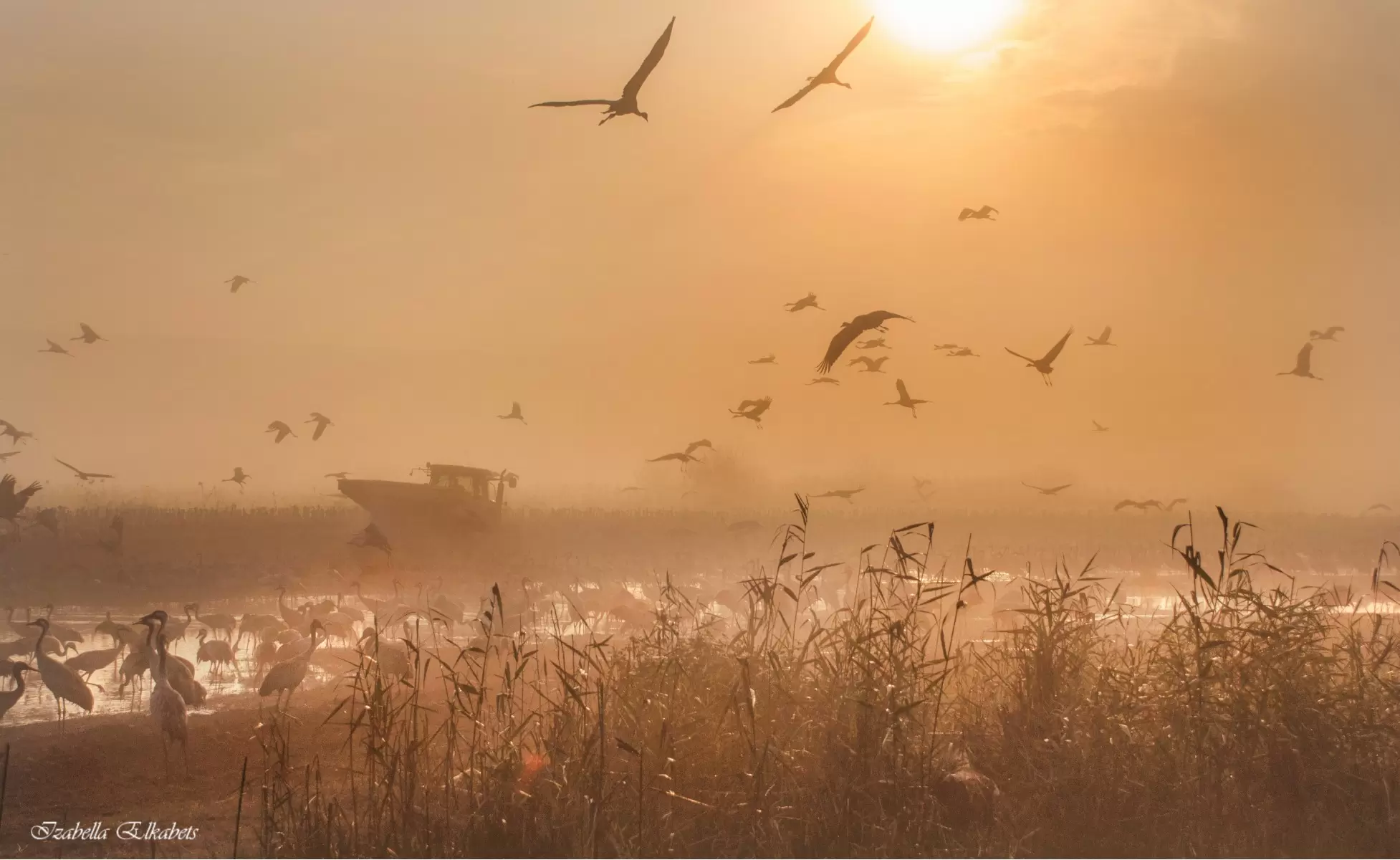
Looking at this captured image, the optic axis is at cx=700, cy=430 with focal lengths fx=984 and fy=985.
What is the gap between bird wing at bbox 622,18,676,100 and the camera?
8.14 m

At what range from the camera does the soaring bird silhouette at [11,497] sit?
1272cm

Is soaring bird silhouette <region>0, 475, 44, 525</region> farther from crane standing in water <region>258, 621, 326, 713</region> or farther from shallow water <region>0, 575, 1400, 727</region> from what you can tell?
crane standing in water <region>258, 621, 326, 713</region>

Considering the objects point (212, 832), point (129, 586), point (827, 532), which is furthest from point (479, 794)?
point (827, 532)

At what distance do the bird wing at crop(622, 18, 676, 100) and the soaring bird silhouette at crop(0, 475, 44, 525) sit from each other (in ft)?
30.5

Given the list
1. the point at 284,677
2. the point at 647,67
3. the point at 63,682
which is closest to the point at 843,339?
the point at 647,67

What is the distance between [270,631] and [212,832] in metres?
4.57

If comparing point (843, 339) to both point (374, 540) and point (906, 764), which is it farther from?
point (374, 540)

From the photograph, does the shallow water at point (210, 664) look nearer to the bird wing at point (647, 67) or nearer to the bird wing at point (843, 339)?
the bird wing at point (843, 339)

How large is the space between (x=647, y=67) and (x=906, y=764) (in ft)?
20.3

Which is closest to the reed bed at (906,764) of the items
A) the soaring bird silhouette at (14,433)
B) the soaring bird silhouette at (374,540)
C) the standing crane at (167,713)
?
the standing crane at (167,713)

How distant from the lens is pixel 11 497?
1303 centimetres

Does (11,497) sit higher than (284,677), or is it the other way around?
(11,497)

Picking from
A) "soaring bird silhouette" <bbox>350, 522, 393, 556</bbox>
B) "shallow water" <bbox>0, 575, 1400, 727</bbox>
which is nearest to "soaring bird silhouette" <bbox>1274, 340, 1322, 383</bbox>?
"shallow water" <bbox>0, 575, 1400, 727</bbox>

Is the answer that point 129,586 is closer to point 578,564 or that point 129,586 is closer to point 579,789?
point 578,564
